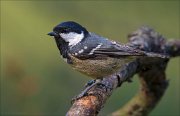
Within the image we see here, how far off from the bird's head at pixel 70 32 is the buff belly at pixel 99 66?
5.1 inches

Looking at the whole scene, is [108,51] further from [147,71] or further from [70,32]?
[147,71]

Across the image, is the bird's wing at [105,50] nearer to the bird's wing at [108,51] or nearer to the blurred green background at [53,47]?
the bird's wing at [108,51]

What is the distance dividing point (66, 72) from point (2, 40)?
2.69ft

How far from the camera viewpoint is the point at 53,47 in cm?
633

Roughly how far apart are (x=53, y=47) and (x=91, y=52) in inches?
83.6

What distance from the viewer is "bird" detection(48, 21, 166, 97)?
13.7ft

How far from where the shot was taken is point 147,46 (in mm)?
4430

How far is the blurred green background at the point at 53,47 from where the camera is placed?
16.3 feet

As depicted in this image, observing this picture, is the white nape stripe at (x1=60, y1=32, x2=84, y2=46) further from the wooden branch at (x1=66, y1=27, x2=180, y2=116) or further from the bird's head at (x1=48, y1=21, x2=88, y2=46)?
the wooden branch at (x1=66, y1=27, x2=180, y2=116)

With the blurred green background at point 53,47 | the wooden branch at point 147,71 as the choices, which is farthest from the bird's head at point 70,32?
the blurred green background at point 53,47

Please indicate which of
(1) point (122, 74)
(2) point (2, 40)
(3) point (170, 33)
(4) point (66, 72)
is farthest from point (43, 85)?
(3) point (170, 33)

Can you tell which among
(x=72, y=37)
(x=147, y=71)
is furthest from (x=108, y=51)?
(x=147, y=71)

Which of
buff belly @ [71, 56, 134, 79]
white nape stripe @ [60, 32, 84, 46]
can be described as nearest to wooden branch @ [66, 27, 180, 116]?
buff belly @ [71, 56, 134, 79]

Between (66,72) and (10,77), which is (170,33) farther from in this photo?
(10,77)
